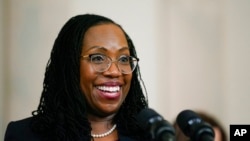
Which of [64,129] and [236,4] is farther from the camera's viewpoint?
[236,4]

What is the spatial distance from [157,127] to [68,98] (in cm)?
61

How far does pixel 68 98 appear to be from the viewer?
Result: 1.37m

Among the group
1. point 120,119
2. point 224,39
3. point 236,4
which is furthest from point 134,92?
point 236,4

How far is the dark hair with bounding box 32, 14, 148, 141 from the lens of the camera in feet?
4.42

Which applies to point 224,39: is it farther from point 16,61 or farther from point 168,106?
point 16,61

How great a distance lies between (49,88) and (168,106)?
1012 mm

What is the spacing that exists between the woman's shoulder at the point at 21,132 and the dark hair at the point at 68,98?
24 millimetres

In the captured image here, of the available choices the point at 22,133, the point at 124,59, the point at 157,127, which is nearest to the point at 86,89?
the point at 124,59

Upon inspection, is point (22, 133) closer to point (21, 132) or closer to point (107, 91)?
point (21, 132)

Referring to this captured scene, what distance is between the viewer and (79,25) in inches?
56.1

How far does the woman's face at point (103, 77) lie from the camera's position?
1.31 meters

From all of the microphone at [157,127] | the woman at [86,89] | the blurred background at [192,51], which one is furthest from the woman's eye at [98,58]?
the blurred background at [192,51]

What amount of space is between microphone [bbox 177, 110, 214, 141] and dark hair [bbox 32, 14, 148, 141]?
522mm

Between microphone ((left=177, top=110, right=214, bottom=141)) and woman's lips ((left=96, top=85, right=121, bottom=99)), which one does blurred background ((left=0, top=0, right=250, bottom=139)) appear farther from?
microphone ((left=177, top=110, right=214, bottom=141))
